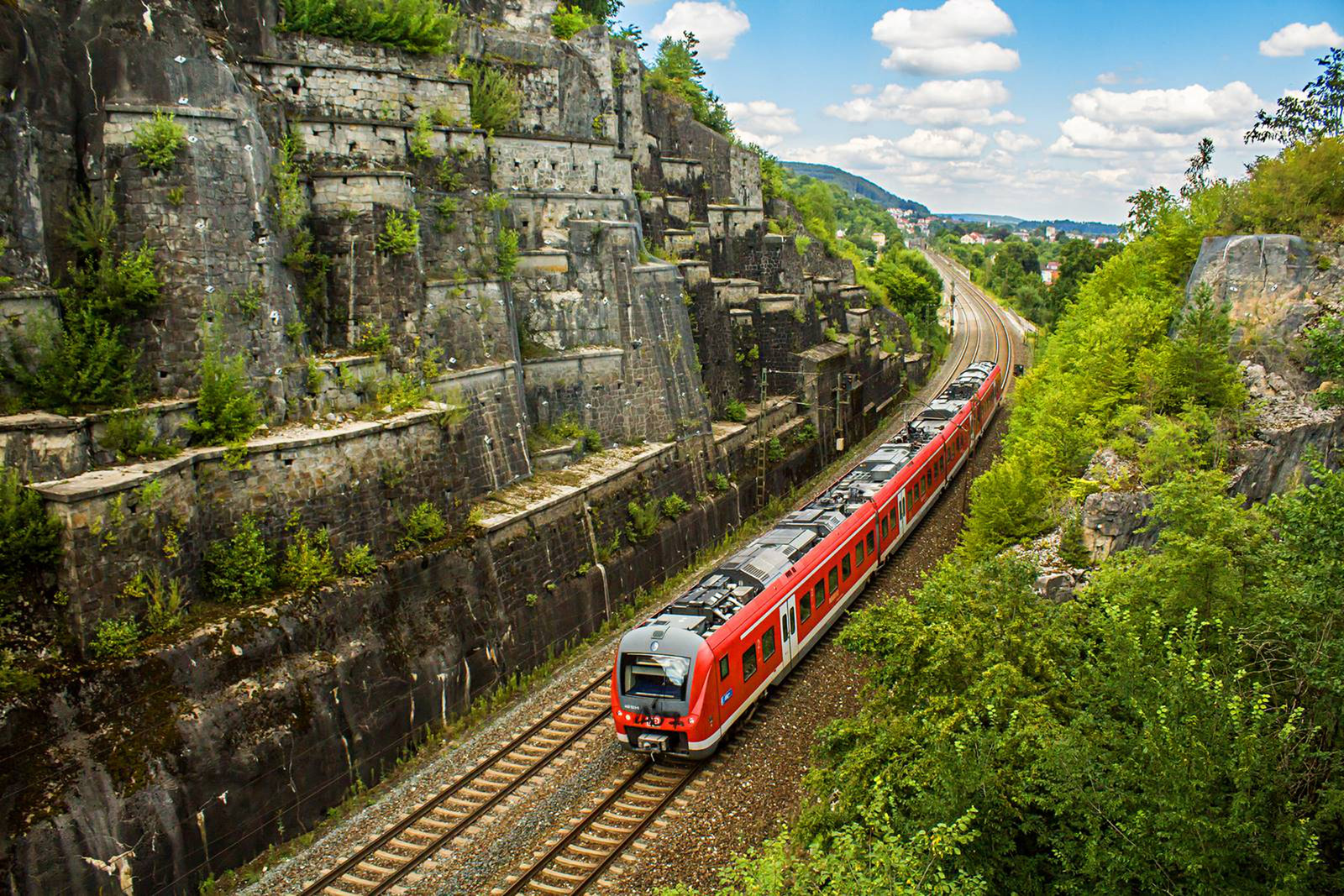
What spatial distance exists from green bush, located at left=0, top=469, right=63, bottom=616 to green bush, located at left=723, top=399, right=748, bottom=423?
65.3ft

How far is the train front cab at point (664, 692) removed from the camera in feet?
46.1

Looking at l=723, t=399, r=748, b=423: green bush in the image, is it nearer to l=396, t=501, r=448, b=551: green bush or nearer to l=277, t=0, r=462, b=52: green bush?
l=277, t=0, r=462, b=52: green bush

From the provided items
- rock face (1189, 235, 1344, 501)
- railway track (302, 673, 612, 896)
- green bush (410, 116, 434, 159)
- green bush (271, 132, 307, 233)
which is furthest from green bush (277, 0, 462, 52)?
rock face (1189, 235, 1344, 501)

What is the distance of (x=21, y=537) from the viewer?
11250 mm

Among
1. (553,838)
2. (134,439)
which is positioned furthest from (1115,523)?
(134,439)

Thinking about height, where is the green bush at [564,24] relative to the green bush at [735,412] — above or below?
above

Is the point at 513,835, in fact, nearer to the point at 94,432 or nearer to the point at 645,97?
the point at 94,432

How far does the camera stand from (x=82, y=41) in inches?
540

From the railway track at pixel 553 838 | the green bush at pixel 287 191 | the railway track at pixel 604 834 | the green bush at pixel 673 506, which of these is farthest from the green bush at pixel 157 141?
the green bush at pixel 673 506

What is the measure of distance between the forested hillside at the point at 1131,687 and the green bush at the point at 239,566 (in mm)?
8401

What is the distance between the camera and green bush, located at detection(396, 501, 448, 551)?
16344 mm

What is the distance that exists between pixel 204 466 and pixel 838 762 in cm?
1018

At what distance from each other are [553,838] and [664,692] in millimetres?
2672

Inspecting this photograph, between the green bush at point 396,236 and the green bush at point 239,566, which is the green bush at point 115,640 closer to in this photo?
the green bush at point 239,566
